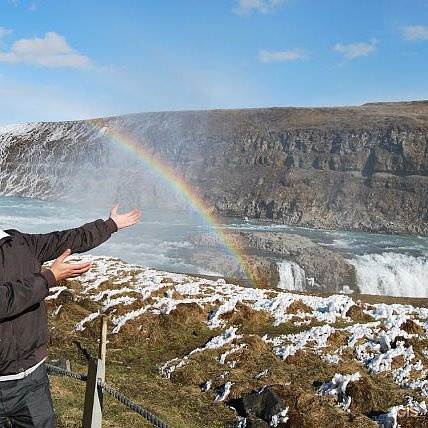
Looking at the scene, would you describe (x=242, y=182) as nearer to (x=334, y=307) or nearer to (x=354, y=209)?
(x=354, y=209)

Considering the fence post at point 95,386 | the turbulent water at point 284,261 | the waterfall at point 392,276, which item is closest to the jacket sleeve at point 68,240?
the fence post at point 95,386

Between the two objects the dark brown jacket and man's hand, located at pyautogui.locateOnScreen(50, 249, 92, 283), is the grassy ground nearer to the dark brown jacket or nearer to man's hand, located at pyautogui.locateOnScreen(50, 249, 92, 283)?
the dark brown jacket

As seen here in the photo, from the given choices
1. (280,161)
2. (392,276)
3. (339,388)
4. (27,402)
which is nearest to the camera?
(27,402)

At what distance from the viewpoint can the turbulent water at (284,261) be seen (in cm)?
5519

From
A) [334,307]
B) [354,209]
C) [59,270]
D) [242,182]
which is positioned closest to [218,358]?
[334,307]

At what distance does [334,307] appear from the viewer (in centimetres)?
1669

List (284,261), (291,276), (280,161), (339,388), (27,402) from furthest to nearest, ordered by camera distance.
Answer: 1. (280,161)
2. (284,261)
3. (291,276)
4. (339,388)
5. (27,402)

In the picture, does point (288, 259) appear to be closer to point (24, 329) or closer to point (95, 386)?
point (95, 386)

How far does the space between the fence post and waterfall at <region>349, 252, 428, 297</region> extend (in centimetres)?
5277

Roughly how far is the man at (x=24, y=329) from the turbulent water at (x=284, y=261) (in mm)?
50102

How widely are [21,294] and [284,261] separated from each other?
55634mm

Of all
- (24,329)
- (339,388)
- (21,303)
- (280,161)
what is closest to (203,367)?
(339,388)

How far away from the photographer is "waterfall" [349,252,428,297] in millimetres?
53562

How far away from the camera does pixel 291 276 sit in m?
54.8
